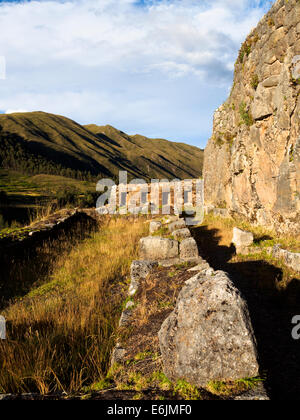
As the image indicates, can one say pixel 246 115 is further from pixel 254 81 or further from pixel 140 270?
pixel 140 270

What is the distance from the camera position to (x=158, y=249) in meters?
5.70

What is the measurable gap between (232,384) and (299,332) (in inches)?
98.0

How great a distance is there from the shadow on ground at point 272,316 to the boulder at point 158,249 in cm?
140

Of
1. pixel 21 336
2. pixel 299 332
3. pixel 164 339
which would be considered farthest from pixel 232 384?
pixel 21 336

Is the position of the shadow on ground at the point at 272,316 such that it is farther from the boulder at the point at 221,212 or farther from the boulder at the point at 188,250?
the boulder at the point at 221,212

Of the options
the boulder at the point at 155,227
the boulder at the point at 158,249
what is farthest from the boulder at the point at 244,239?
the boulder at the point at 158,249

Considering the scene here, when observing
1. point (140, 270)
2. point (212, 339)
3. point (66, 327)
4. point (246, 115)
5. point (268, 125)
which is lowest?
point (66, 327)

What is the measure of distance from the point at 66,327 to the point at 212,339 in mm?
2262

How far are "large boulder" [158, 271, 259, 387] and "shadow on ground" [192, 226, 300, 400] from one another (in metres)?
0.25

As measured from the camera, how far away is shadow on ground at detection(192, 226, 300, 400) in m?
2.60

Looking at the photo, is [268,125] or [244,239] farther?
[268,125]

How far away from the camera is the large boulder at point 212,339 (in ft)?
6.52

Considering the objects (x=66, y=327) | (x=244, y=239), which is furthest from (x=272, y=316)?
(x=244, y=239)

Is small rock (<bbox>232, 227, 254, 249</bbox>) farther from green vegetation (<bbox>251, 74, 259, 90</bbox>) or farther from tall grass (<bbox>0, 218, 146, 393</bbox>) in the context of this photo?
green vegetation (<bbox>251, 74, 259, 90</bbox>)
